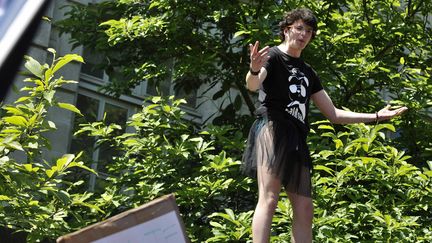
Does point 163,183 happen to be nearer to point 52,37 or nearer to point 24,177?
point 24,177

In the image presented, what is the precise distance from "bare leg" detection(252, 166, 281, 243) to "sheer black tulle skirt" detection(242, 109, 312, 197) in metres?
0.04

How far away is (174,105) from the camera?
8344mm

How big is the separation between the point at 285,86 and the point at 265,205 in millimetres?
704

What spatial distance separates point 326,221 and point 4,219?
2.56 metres

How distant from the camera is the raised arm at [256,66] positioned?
14.0ft

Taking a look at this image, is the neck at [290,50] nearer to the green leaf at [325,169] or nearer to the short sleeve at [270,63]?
the short sleeve at [270,63]

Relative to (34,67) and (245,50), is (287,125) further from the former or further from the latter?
(245,50)

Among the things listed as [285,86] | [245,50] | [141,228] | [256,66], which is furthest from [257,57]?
[245,50]

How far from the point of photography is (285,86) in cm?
460

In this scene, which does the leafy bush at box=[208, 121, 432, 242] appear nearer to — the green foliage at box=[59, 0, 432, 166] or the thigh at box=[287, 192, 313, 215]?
the green foliage at box=[59, 0, 432, 166]

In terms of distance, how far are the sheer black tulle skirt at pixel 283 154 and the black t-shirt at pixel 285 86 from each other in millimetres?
63

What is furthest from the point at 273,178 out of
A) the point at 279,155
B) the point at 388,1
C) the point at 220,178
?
the point at 388,1

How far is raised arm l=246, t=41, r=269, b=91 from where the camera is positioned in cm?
427

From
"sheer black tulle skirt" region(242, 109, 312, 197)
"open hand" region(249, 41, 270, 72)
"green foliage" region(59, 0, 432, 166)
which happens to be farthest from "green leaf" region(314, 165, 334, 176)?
"open hand" region(249, 41, 270, 72)
